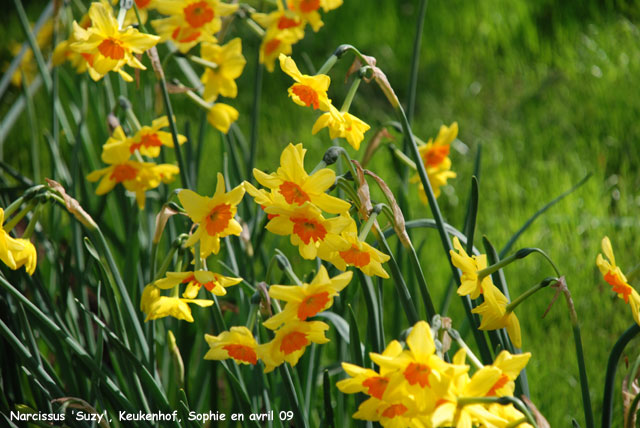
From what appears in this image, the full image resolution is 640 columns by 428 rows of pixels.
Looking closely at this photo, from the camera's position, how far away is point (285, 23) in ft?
5.24

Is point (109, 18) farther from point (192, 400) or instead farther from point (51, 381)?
point (192, 400)

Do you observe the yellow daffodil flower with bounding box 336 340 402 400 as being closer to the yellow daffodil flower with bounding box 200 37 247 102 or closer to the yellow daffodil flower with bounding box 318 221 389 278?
the yellow daffodil flower with bounding box 318 221 389 278

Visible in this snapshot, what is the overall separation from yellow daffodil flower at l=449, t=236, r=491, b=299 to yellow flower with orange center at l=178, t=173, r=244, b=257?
1.13ft

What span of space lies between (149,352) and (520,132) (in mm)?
2213

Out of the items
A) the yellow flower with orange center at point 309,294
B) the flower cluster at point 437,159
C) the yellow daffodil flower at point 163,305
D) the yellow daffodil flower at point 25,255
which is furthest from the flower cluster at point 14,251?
the flower cluster at point 437,159

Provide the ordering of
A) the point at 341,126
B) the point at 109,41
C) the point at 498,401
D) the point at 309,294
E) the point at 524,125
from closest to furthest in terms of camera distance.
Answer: the point at 498,401 < the point at 309,294 < the point at 341,126 < the point at 109,41 < the point at 524,125

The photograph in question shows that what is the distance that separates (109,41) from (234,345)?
62 centimetres

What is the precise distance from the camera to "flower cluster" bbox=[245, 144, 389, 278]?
96cm

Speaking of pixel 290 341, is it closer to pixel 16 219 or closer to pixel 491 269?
pixel 491 269

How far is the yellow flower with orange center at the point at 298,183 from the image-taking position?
963 mm

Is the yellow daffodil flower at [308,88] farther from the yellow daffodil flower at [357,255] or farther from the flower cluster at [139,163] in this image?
the flower cluster at [139,163]

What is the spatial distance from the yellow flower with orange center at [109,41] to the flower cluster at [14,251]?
341 mm

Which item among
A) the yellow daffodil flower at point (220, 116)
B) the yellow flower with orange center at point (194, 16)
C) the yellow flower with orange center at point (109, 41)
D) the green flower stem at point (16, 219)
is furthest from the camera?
the yellow daffodil flower at point (220, 116)

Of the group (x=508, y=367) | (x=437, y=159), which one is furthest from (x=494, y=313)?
(x=437, y=159)
